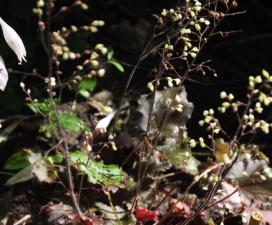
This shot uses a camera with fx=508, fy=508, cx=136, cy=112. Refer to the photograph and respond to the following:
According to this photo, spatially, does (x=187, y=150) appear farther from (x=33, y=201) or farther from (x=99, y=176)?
(x=33, y=201)

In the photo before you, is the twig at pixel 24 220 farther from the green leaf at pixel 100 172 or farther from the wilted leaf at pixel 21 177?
the green leaf at pixel 100 172

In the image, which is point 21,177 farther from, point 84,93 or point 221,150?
point 221,150

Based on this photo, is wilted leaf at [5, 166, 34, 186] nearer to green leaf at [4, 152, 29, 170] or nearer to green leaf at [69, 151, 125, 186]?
green leaf at [4, 152, 29, 170]

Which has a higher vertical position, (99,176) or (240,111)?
(99,176)

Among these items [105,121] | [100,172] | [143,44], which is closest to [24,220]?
[100,172]

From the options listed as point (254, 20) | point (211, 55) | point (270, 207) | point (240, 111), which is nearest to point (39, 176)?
point (270, 207)

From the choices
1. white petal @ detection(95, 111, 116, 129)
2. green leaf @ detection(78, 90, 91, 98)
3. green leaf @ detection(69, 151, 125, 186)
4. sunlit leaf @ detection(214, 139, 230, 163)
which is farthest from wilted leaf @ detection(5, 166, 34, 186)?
sunlit leaf @ detection(214, 139, 230, 163)
